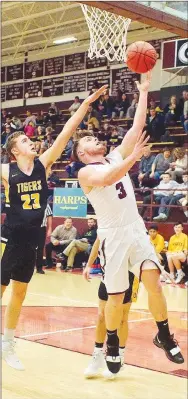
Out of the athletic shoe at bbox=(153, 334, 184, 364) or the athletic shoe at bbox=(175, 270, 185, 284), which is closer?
the athletic shoe at bbox=(153, 334, 184, 364)

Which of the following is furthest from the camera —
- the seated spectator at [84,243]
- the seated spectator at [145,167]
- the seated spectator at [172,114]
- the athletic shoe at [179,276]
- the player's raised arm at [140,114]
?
the seated spectator at [172,114]

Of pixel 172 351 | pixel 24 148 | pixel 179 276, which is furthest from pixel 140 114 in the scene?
pixel 179 276

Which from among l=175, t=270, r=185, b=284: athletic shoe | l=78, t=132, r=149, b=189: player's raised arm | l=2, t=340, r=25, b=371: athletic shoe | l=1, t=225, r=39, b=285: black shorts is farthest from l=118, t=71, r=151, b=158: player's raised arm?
l=175, t=270, r=185, b=284: athletic shoe

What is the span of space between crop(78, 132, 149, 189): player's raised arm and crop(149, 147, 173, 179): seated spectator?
4.34 m

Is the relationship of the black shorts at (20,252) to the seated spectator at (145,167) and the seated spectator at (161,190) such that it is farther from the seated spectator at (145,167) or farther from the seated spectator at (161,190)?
the seated spectator at (161,190)

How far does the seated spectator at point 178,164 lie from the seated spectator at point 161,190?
5.0 inches

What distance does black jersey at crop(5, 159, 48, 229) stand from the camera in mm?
3043

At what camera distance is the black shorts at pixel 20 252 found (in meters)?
3.12

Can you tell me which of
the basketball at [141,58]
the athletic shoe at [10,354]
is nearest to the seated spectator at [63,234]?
the athletic shoe at [10,354]

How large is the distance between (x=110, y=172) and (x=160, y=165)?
4830 mm

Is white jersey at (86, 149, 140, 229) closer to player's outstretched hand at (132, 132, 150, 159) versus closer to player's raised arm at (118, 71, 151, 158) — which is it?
player's raised arm at (118, 71, 151, 158)

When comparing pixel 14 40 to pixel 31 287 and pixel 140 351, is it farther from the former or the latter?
pixel 140 351

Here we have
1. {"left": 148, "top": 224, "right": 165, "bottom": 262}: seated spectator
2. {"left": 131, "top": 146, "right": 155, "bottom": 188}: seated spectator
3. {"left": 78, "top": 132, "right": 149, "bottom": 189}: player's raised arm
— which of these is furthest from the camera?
{"left": 148, "top": 224, "right": 165, "bottom": 262}: seated spectator

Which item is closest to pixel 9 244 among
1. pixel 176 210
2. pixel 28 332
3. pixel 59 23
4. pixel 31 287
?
pixel 28 332
